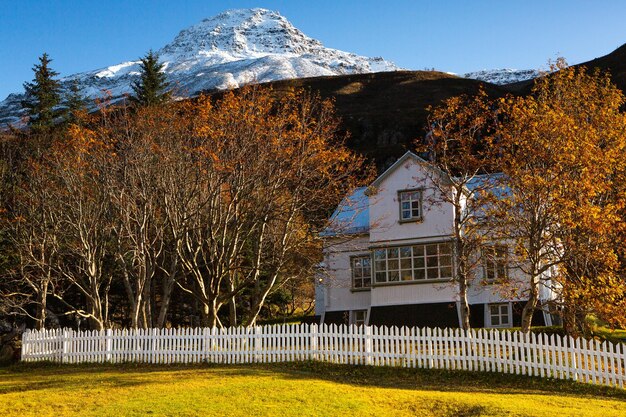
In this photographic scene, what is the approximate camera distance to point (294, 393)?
1705 cm

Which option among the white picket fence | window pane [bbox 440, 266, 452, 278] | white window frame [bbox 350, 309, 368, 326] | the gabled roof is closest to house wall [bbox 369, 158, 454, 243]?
the gabled roof

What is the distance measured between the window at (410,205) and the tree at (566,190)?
9.87 meters

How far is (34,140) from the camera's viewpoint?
4178 cm

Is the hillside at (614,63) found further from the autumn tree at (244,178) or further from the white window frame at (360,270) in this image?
the autumn tree at (244,178)

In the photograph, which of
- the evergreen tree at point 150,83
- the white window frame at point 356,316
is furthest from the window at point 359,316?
the evergreen tree at point 150,83

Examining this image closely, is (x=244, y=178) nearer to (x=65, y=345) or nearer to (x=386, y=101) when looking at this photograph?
(x=65, y=345)

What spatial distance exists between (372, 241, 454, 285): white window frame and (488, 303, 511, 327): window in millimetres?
2814

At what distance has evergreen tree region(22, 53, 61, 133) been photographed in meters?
60.9

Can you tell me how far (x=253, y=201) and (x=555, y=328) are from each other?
13580 mm

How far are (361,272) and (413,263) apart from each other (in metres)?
4.19

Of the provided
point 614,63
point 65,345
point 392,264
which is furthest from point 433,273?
point 614,63

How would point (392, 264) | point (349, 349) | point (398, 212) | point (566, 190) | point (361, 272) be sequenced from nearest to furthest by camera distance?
point (349, 349) < point (566, 190) < point (398, 212) < point (392, 264) < point (361, 272)

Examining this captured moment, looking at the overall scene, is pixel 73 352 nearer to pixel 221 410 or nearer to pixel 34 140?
pixel 221 410

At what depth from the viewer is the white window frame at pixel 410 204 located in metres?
35.5
